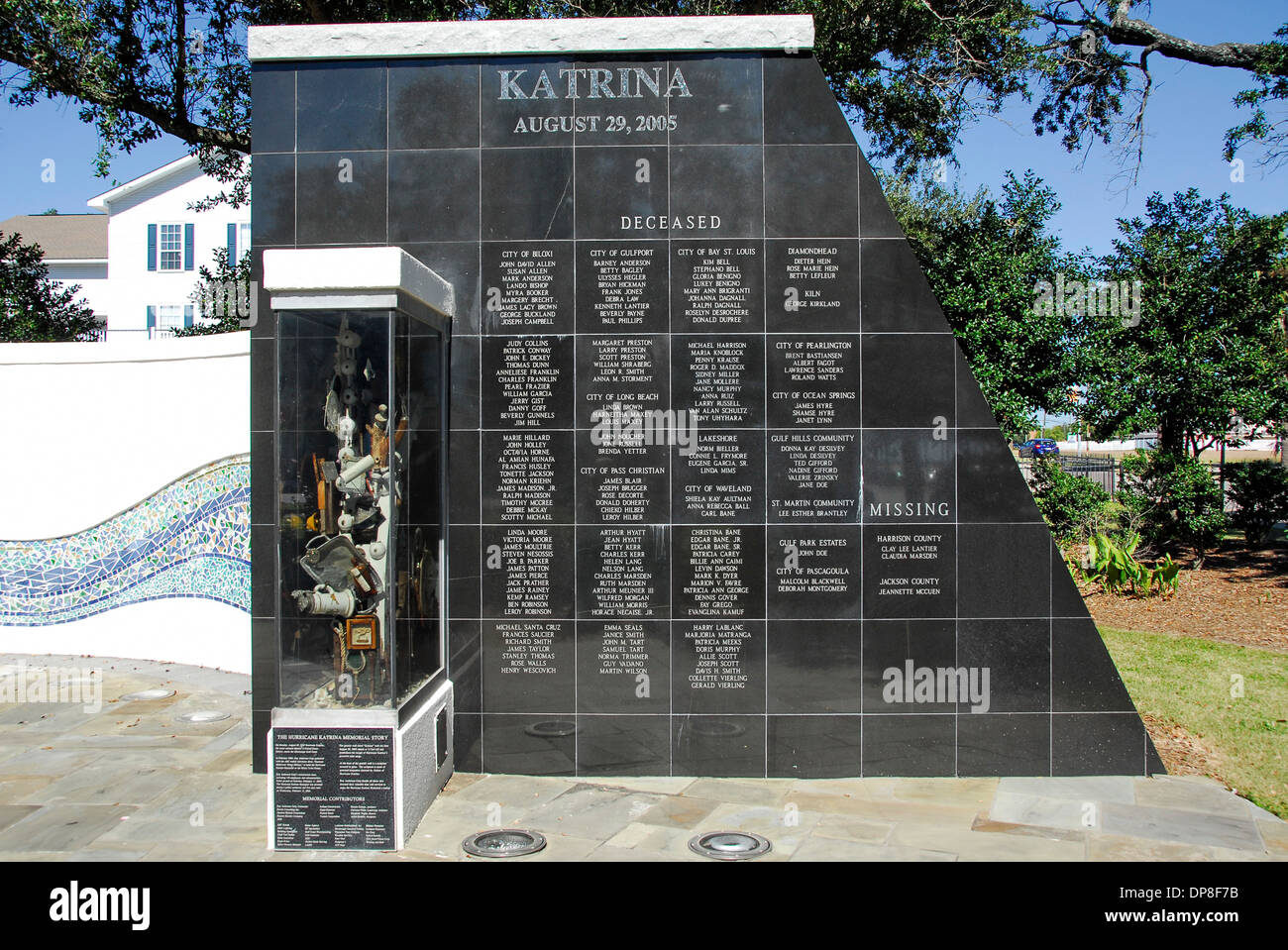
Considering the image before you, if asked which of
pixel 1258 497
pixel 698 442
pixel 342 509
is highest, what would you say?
pixel 698 442

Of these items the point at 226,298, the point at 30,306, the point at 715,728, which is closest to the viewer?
the point at 715,728

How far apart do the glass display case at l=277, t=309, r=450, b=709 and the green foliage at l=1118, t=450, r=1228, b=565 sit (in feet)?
48.7

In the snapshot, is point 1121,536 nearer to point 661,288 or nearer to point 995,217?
point 995,217

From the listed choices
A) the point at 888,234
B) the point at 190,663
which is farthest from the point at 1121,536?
the point at 190,663

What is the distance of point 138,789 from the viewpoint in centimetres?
756

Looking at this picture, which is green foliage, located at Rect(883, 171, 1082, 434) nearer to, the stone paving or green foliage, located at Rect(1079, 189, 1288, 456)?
green foliage, located at Rect(1079, 189, 1288, 456)

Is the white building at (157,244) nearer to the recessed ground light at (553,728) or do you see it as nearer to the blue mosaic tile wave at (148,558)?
the blue mosaic tile wave at (148,558)

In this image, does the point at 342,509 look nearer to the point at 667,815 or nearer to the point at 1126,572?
the point at 667,815

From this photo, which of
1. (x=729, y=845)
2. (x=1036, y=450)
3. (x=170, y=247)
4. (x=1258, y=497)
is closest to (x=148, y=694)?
(x=729, y=845)

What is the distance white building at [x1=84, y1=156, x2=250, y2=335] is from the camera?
109 feet

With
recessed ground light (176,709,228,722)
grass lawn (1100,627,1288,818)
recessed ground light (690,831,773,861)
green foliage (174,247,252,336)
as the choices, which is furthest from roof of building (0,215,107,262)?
recessed ground light (690,831,773,861)

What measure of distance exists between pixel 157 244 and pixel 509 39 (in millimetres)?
30649

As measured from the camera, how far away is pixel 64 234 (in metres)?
38.5

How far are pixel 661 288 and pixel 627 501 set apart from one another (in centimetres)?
171
